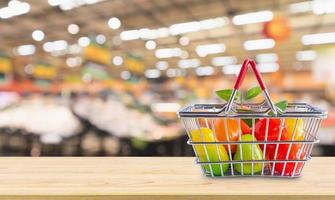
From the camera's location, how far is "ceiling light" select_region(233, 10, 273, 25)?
536 centimetres

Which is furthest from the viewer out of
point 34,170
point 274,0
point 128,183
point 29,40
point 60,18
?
point 29,40

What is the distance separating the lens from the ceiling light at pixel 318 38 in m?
5.84

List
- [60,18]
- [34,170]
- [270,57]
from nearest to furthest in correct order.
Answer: [34,170] → [60,18] → [270,57]

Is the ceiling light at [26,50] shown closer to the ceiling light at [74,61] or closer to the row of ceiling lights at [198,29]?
the row of ceiling lights at [198,29]

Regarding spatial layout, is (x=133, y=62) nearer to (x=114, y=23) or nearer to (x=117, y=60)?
(x=117, y=60)

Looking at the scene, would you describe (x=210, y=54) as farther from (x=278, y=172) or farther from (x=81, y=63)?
(x=278, y=172)

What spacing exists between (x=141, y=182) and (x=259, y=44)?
5.15m

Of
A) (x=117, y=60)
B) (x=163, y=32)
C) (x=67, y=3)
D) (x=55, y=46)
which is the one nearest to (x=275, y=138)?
(x=163, y=32)

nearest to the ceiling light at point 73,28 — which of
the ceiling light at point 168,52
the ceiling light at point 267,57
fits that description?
the ceiling light at point 168,52

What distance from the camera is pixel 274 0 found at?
5.20 m

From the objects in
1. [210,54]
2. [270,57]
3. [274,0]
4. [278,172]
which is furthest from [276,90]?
[278,172]

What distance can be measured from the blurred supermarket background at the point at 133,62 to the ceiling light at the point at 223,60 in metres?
0.02

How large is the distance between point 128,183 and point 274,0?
4.63m

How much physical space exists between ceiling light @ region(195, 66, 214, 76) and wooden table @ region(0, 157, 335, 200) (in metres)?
5.21
